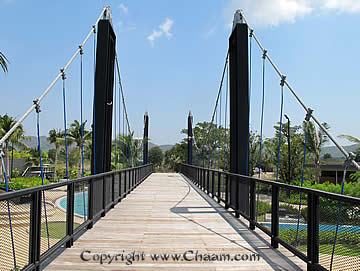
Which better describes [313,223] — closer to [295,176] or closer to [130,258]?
[130,258]

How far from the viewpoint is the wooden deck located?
4410 mm

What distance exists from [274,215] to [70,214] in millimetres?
2238

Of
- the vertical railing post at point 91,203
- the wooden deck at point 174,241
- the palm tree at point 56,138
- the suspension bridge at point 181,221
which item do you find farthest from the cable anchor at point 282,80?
the palm tree at point 56,138

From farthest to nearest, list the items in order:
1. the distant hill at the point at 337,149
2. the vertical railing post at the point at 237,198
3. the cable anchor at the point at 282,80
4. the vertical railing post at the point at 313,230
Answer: the distant hill at the point at 337,149 < the cable anchor at the point at 282,80 < the vertical railing post at the point at 237,198 < the vertical railing post at the point at 313,230

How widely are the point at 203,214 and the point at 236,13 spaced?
421 centimetres

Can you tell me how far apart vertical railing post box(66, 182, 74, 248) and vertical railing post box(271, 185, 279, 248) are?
2185 mm

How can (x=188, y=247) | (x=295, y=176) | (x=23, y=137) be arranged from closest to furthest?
(x=188, y=247) < (x=295, y=176) < (x=23, y=137)

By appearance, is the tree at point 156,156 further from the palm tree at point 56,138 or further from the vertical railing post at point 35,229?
the vertical railing post at point 35,229

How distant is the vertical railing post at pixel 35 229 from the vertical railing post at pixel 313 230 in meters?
2.21

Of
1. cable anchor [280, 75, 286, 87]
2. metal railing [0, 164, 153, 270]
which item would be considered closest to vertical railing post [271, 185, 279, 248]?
metal railing [0, 164, 153, 270]

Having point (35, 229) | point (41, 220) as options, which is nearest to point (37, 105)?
point (41, 220)

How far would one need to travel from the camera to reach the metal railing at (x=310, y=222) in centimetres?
335

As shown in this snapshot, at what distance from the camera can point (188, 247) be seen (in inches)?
210

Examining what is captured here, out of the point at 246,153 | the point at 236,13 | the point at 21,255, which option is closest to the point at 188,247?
the point at 21,255
